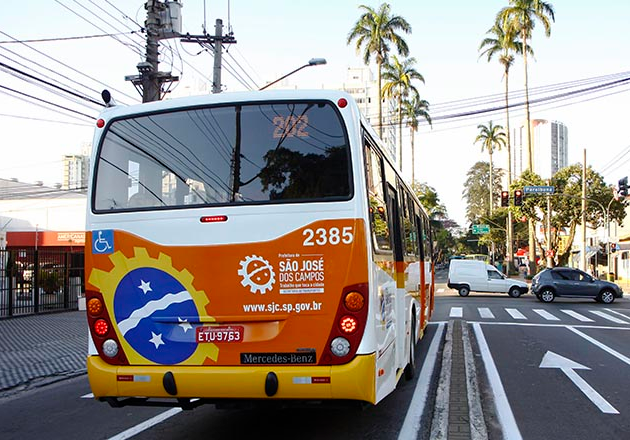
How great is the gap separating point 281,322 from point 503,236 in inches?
3104

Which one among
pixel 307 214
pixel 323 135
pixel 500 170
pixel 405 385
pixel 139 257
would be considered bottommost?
pixel 405 385

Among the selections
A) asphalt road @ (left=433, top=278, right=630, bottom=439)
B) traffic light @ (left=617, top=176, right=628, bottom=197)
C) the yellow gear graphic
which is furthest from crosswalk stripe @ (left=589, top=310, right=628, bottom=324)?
the yellow gear graphic

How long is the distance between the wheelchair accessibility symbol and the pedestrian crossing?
51.6 ft

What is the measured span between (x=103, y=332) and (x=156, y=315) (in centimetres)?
A: 55

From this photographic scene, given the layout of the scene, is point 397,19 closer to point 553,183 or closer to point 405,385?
point 553,183

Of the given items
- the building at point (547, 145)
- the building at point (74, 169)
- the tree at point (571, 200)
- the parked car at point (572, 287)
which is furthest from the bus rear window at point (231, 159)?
the building at point (547, 145)

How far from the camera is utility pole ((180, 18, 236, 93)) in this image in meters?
17.4

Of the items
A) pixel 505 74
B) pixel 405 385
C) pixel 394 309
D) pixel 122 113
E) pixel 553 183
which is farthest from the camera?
pixel 505 74

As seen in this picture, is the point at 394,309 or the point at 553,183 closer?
the point at 394,309

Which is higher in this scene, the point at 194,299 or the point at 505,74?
the point at 505,74

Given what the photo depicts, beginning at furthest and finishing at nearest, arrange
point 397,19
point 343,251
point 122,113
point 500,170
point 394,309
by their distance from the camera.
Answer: point 500,170, point 397,19, point 394,309, point 122,113, point 343,251

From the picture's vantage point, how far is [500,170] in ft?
322

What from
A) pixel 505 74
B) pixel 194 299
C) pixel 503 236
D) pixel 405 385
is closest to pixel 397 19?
pixel 505 74

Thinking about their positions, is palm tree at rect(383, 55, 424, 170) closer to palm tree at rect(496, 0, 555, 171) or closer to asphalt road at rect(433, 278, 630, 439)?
palm tree at rect(496, 0, 555, 171)
